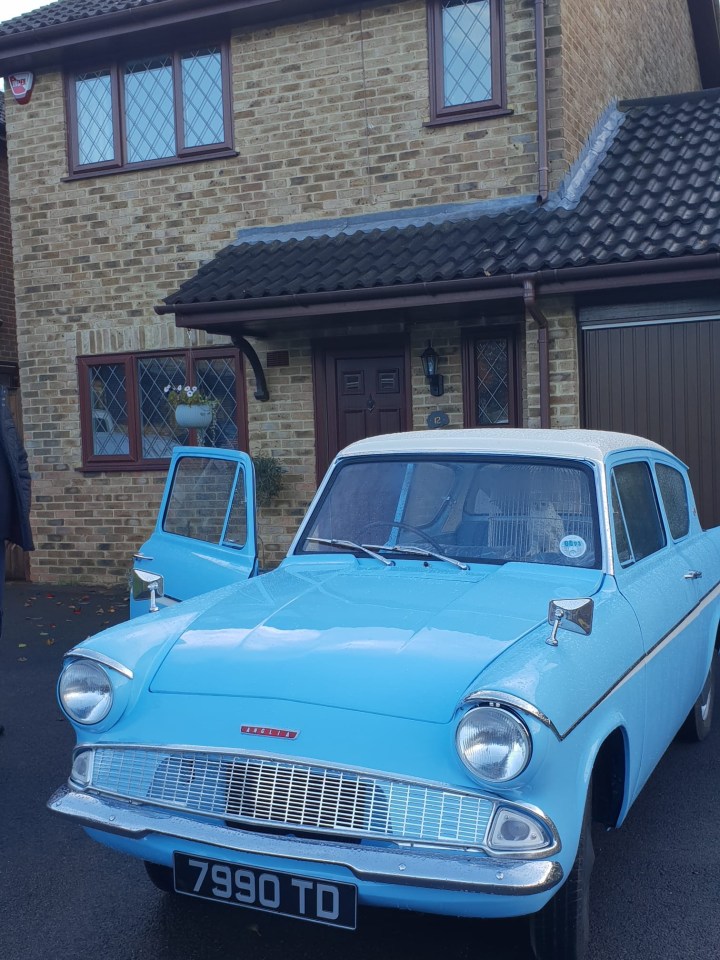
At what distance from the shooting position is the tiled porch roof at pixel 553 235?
302 inches

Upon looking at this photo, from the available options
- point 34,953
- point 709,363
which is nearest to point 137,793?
point 34,953

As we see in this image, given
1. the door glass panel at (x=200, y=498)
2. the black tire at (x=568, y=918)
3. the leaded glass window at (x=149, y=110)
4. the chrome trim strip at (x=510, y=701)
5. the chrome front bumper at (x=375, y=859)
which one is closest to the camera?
the chrome front bumper at (x=375, y=859)

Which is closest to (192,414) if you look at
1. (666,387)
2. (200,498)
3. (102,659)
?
(666,387)

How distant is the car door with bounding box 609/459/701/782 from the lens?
11.5 feet

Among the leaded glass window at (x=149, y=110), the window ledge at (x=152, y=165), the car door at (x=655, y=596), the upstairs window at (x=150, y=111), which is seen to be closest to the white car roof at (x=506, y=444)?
the car door at (x=655, y=596)

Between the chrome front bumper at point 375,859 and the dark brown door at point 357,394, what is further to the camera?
the dark brown door at point 357,394

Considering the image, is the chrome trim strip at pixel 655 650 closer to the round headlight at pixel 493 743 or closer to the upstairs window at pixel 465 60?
the round headlight at pixel 493 743

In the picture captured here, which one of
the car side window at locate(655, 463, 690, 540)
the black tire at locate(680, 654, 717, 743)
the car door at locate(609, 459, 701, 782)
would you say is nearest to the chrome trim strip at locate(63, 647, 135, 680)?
the car door at locate(609, 459, 701, 782)

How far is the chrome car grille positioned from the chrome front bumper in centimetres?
4

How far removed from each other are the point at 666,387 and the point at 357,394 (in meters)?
2.85

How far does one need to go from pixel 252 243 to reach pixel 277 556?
3109 millimetres

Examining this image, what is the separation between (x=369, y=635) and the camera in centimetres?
303

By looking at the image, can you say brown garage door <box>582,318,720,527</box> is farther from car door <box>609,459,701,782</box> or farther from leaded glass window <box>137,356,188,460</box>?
leaded glass window <box>137,356,188,460</box>

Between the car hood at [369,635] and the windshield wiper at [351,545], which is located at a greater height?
the windshield wiper at [351,545]
